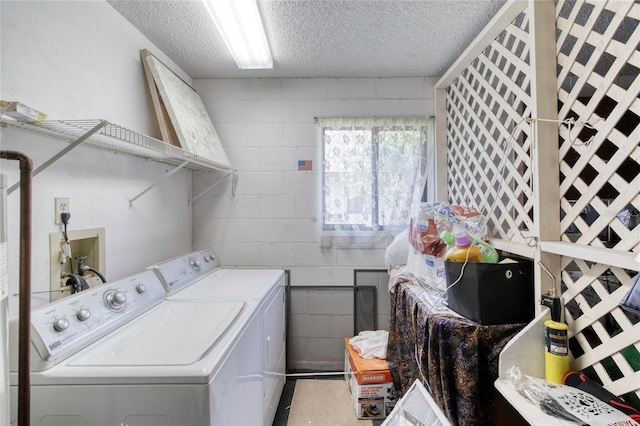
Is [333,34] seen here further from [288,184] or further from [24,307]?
[24,307]

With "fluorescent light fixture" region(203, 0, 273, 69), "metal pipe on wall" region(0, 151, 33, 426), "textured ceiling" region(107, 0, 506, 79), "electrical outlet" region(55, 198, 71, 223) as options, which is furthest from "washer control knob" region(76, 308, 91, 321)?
"textured ceiling" region(107, 0, 506, 79)

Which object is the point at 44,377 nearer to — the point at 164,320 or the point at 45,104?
the point at 164,320

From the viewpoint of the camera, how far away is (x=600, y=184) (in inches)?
42.8

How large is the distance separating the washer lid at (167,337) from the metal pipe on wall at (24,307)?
5.2 inches

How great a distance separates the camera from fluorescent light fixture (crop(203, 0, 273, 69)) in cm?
150

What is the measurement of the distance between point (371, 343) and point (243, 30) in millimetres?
2314

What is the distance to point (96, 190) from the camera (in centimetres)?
150

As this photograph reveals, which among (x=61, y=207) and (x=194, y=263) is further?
(x=194, y=263)

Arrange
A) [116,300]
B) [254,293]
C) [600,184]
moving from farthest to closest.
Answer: [254,293] < [116,300] < [600,184]

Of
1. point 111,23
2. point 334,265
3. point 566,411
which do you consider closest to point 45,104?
point 111,23

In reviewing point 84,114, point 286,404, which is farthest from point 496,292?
point 84,114

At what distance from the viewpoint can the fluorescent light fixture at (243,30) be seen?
1498 mm

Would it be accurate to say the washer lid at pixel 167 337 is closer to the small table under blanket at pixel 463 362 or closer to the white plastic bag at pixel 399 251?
the small table under blanket at pixel 463 362

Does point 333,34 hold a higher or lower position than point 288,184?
higher
